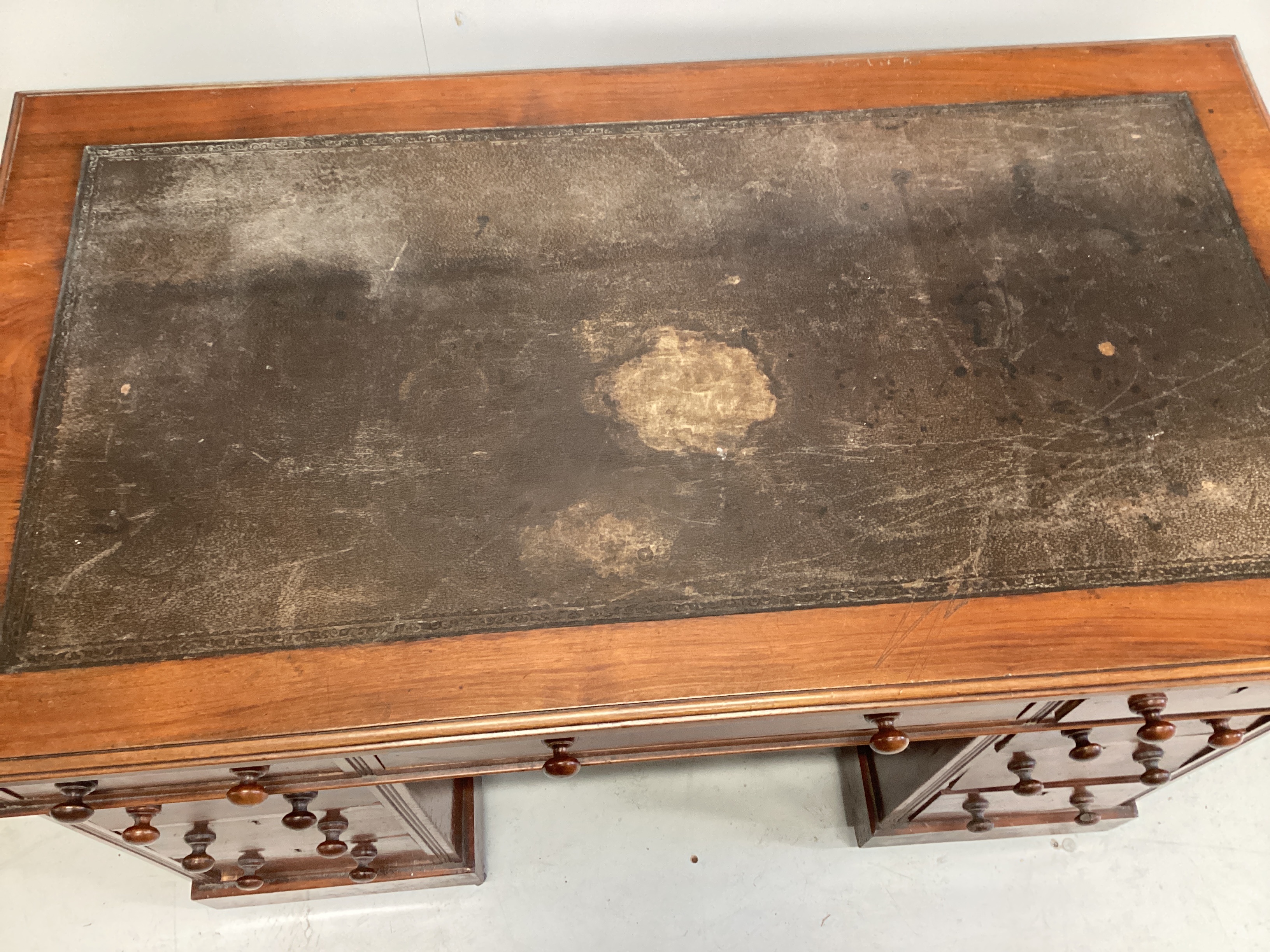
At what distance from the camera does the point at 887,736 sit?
1.31 m

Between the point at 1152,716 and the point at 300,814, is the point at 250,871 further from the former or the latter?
the point at 1152,716

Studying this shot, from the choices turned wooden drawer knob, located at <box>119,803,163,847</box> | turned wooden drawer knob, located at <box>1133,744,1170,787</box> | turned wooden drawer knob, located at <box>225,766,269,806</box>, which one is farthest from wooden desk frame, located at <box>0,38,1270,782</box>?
turned wooden drawer knob, located at <box>1133,744,1170,787</box>

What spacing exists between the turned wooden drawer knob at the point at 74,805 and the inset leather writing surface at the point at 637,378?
20 centimetres

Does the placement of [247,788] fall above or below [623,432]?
below

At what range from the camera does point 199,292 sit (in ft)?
4.91

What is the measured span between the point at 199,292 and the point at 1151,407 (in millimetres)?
1652

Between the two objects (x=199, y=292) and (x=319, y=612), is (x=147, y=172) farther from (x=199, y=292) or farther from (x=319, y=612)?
(x=319, y=612)

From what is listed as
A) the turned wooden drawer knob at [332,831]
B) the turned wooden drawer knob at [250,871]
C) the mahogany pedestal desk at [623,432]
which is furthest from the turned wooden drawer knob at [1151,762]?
the turned wooden drawer knob at [250,871]

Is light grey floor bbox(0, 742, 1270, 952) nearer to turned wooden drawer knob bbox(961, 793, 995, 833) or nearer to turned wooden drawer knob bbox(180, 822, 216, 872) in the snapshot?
turned wooden drawer knob bbox(961, 793, 995, 833)

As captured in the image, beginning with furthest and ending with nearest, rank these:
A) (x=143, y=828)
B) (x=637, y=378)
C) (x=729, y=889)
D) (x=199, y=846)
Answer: (x=729, y=889), (x=199, y=846), (x=637, y=378), (x=143, y=828)

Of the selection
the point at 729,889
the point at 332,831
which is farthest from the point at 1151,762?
the point at 332,831

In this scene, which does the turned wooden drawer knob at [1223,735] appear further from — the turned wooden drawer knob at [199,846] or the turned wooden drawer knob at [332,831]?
the turned wooden drawer knob at [199,846]

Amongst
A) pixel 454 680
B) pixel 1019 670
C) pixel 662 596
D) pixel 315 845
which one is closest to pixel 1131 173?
pixel 1019 670

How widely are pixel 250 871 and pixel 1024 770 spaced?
167 centimetres
